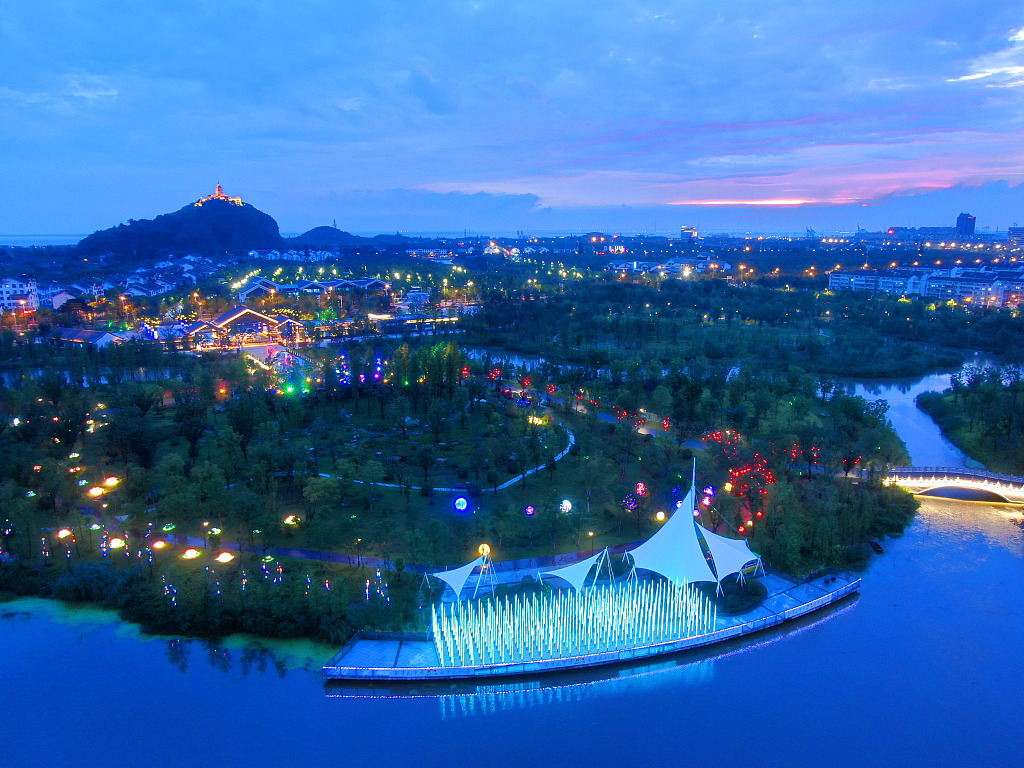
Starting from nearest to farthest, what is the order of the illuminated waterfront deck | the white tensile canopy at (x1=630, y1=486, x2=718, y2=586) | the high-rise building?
the illuminated waterfront deck < the white tensile canopy at (x1=630, y1=486, x2=718, y2=586) < the high-rise building

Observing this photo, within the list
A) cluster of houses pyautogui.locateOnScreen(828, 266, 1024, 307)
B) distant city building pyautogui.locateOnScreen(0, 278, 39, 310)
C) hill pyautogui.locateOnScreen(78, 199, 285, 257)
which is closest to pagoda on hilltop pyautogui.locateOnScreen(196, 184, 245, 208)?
hill pyautogui.locateOnScreen(78, 199, 285, 257)

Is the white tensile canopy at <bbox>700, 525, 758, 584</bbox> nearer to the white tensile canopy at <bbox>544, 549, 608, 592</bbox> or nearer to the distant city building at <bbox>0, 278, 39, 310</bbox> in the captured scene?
the white tensile canopy at <bbox>544, 549, 608, 592</bbox>

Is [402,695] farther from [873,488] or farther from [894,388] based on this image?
[894,388]

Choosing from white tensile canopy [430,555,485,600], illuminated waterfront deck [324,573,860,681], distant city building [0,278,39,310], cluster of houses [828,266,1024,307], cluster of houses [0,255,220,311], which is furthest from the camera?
cluster of houses [828,266,1024,307]

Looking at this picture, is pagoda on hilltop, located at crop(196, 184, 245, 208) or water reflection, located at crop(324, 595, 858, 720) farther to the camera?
pagoda on hilltop, located at crop(196, 184, 245, 208)

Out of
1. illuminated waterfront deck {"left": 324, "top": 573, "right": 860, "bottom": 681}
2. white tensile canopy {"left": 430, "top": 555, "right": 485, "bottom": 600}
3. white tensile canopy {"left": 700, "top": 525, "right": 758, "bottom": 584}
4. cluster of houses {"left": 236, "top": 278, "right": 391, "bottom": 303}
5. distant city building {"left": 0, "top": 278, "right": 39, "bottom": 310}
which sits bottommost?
illuminated waterfront deck {"left": 324, "top": 573, "right": 860, "bottom": 681}

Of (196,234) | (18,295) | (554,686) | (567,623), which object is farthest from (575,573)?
(196,234)

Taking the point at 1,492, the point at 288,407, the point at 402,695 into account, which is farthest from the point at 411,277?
the point at 402,695
